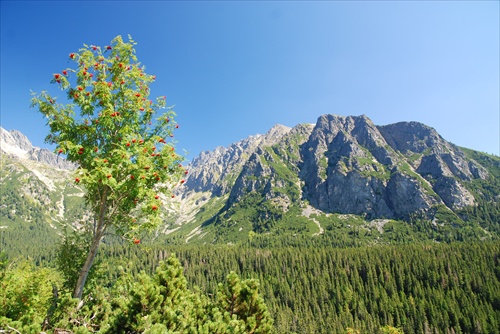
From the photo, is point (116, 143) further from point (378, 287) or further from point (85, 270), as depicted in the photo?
point (378, 287)

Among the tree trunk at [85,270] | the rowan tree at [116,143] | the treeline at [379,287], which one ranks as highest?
the rowan tree at [116,143]

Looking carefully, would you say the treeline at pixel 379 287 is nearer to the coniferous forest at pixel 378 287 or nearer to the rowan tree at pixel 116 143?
the coniferous forest at pixel 378 287

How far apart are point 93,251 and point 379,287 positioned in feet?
575

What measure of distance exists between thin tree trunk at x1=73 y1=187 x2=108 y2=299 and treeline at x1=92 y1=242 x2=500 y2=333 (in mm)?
118649

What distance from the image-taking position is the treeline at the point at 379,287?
123 meters

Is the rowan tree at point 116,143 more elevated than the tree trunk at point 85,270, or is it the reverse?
the rowan tree at point 116,143

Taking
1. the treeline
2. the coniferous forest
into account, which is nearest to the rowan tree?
the coniferous forest

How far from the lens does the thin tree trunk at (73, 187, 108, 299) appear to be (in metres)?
11.7

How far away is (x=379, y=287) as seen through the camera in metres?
155

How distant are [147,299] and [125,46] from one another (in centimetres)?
1163

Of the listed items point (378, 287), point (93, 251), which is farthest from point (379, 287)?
point (93, 251)

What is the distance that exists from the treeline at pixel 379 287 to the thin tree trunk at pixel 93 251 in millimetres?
118649

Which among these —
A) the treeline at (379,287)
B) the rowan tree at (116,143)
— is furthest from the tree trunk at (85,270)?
the treeline at (379,287)

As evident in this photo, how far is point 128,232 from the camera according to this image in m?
13.0
